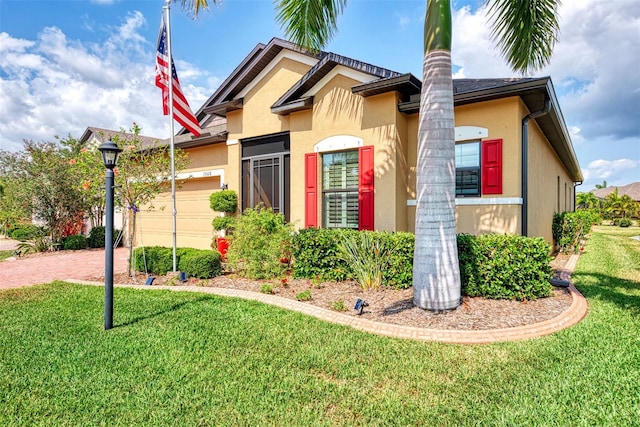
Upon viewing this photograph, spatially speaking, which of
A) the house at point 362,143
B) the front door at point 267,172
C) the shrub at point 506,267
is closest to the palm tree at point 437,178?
the shrub at point 506,267

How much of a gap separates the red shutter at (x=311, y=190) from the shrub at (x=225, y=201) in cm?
308

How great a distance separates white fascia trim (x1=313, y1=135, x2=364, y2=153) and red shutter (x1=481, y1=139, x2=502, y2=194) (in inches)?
121

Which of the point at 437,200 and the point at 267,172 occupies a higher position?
the point at 267,172

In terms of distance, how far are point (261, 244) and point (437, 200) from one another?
14.8ft

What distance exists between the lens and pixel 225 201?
11.6 meters

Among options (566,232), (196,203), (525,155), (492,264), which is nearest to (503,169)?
(525,155)

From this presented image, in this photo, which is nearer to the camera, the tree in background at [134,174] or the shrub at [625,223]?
the tree in background at [134,174]

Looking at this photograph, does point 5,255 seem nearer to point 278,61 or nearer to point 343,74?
point 278,61

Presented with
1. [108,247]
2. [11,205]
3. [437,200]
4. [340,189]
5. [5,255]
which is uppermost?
→ [340,189]

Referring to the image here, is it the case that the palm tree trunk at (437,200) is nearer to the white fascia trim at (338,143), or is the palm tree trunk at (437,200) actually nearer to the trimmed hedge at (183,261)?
the white fascia trim at (338,143)

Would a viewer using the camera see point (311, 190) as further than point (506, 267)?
Yes

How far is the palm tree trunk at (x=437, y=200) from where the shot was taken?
5754 millimetres

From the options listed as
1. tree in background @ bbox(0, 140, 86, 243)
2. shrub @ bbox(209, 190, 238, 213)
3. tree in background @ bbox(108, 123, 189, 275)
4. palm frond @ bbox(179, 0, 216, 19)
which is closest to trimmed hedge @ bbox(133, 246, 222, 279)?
tree in background @ bbox(108, 123, 189, 275)

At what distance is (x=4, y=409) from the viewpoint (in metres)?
3.19
